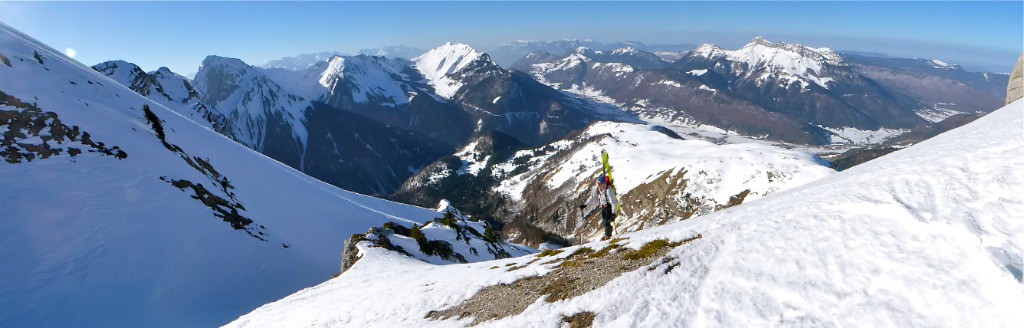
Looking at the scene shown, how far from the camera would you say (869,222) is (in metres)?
8.84

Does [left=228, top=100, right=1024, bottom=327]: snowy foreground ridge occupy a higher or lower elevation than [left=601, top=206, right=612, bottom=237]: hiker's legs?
higher

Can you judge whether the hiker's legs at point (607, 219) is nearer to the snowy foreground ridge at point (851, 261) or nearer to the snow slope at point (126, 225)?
the snowy foreground ridge at point (851, 261)

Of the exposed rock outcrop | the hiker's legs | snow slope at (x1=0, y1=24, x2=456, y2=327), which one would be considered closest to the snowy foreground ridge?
the hiker's legs

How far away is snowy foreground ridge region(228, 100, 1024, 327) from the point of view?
262 inches

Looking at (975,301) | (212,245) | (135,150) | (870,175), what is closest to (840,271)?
(975,301)

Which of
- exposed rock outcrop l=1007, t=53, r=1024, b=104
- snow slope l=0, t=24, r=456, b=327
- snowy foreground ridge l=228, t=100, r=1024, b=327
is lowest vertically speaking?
snow slope l=0, t=24, r=456, b=327

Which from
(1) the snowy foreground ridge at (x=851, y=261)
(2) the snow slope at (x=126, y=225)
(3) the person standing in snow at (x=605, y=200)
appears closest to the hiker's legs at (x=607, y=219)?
(3) the person standing in snow at (x=605, y=200)

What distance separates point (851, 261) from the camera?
7938mm

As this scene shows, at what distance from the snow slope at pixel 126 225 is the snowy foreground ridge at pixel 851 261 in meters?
21.5

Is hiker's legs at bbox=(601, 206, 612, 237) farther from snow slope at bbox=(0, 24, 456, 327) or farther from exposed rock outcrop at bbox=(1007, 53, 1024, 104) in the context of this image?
exposed rock outcrop at bbox=(1007, 53, 1024, 104)

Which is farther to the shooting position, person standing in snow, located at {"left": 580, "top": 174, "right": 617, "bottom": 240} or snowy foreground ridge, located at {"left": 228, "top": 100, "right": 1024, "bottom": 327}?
person standing in snow, located at {"left": 580, "top": 174, "right": 617, "bottom": 240}

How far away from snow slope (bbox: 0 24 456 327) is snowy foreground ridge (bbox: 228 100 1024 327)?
2149 cm

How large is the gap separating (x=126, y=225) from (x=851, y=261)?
3807 cm

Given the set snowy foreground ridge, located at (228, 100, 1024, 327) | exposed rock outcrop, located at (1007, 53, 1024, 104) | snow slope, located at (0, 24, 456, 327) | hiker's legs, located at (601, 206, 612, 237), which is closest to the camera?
snowy foreground ridge, located at (228, 100, 1024, 327)
